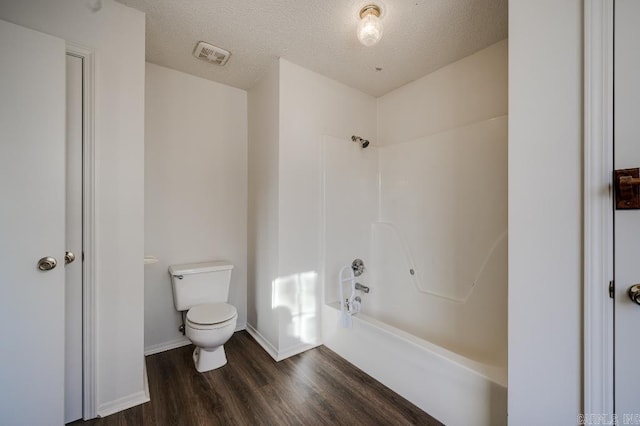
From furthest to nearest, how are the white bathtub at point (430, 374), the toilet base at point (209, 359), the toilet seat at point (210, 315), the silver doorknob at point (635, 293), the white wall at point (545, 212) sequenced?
the toilet base at point (209, 359) → the toilet seat at point (210, 315) → the white bathtub at point (430, 374) → the white wall at point (545, 212) → the silver doorknob at point (635, 293)

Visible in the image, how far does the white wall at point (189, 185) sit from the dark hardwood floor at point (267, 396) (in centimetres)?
53

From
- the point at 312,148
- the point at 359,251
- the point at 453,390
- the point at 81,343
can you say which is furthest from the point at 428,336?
the point at 81,343

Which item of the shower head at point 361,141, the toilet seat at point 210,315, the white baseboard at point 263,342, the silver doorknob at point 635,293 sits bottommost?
the white baseboard at point 263,342

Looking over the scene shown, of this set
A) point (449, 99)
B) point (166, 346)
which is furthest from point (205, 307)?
point (449, 99)

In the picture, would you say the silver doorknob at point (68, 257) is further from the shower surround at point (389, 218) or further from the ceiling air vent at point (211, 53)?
the ceiling air vent at point (211, 53)

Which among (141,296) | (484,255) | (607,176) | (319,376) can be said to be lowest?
(319,376)

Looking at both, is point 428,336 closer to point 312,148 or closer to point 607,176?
point 607,176

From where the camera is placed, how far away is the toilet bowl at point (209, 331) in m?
1.85

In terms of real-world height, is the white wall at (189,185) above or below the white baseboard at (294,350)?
above

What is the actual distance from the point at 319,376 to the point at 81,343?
1494mm

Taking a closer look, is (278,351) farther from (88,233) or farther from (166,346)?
(88,233)

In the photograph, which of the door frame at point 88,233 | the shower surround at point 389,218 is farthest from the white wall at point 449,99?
the door frame at point 88,233

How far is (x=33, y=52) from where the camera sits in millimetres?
1244

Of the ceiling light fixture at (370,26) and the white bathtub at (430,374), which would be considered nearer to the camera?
the white bathtub at (430,374)
